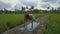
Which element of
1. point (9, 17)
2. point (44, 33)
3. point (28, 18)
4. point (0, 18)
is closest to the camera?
point (44, 33)

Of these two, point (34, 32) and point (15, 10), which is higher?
point (15, 10)

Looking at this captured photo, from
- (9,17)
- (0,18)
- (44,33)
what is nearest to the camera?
(44,33)

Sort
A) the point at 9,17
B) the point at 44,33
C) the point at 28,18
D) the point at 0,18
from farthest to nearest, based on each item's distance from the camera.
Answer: the point at 0,18
the point at 9,17
the point at 28,18
the point at 44,33

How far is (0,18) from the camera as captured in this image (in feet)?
5.51

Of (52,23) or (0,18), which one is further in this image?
(0,18)

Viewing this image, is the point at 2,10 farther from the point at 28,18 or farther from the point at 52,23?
the point at 52,23

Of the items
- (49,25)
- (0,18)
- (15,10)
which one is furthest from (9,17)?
(49,25)

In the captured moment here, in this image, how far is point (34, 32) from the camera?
1346 mm

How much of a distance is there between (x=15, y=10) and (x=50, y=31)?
0.47 metres

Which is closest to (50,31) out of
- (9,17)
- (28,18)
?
(28,18)

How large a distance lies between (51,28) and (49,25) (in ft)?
0.08

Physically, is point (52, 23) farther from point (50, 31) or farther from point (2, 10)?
point (2, 10)

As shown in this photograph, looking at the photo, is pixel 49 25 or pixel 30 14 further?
pixel 30 14

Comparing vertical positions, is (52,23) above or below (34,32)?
above
